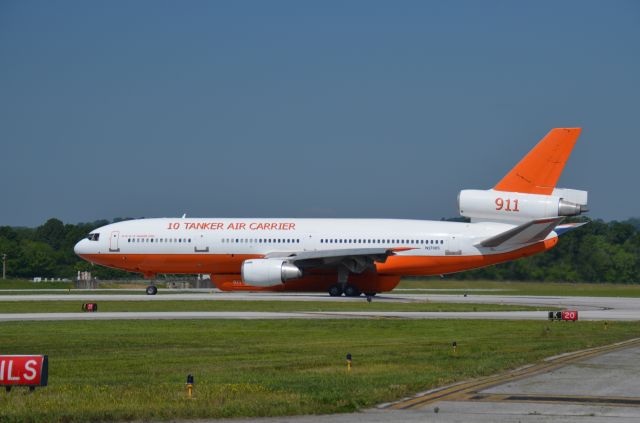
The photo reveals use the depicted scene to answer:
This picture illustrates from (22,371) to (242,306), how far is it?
2923 cm

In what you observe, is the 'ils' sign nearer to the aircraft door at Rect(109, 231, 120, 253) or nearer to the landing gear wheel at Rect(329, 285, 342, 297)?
the landing gear wheel at Rect(329, 285, 342, 297)

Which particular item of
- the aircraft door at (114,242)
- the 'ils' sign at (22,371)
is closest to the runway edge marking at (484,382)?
the 'ils' sign at (22,371)

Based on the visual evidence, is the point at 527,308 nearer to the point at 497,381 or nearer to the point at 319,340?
the point at 319,340

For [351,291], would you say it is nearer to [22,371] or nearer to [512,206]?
[512,206]

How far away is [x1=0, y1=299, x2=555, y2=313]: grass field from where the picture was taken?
144 feet

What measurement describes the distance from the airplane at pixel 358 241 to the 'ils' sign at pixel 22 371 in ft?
121

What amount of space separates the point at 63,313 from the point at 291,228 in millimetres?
19440

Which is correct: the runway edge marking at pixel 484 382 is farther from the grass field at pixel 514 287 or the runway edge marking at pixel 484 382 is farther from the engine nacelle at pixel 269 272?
the grass field at pixel 514 287

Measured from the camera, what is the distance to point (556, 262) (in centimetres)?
8525

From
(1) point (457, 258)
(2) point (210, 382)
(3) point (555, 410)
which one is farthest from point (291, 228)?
(3) point (555, 410)

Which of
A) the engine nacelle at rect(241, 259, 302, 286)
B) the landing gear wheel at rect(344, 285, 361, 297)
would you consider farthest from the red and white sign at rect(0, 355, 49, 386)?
the landing gear wheel at rect(344, 285, 361, 297)

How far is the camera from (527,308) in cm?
4534

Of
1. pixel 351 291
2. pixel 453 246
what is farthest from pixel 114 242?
pixel 453 246

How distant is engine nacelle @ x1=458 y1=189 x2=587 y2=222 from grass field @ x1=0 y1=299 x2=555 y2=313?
928 cm
